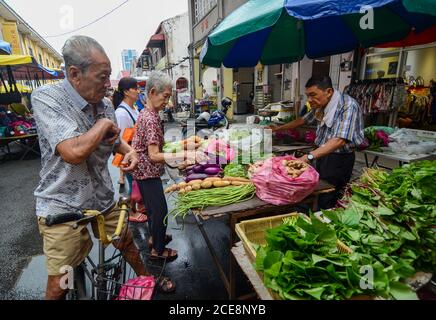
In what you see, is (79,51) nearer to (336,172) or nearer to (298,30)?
(336,172)

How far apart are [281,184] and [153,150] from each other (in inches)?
51.3

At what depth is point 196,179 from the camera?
264cm

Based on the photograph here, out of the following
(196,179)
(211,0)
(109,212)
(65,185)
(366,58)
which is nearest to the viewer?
(65,185)

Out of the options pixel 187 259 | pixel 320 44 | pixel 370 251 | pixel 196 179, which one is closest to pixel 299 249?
pixel 370 251

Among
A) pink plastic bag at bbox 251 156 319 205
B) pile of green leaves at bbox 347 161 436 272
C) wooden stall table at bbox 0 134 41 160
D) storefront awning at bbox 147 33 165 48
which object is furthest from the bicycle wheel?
storefront awning at bbox 147 33 165 48

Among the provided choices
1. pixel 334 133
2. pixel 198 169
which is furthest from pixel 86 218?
pixel 334 133

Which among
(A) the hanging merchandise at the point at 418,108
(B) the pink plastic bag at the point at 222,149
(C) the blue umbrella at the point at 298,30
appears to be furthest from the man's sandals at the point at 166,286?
(A) the hanging merchandise at the point at 418,108

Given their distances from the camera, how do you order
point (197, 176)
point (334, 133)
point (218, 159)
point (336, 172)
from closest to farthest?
point (197, 176) → point (334, 133) → point (336, 172) → point (218, 159)

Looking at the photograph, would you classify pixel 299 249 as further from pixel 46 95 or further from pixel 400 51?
pixel 400 51

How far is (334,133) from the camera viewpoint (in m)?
2.95

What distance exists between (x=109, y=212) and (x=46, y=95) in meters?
1.01

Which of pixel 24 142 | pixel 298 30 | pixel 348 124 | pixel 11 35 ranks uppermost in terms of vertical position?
pixel 11 35

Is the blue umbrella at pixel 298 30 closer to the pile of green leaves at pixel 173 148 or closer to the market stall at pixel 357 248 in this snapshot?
the pile of green leaves at pixel 173 148

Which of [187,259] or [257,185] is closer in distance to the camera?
[257,185]
